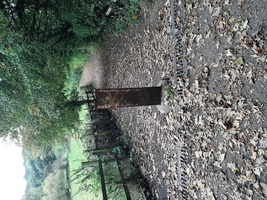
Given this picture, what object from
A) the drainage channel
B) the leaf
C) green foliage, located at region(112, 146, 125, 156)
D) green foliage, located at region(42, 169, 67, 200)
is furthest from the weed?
green foliage, located at region(42, 169, 67, 200)

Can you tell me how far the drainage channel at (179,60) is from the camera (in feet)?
18.0

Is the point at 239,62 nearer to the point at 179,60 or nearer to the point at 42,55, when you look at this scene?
the point at 179,60

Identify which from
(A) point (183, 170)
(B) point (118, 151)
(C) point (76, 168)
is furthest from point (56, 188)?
(A) point (183, 170)

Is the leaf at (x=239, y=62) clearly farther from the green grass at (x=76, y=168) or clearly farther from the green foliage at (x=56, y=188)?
the green foliage at (x=56, y=188)

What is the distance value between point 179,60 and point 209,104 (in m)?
1.37

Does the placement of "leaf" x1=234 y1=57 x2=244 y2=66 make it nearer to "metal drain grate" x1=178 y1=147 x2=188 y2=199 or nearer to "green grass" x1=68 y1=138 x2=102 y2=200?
"metal drain grate" x1=178 y1=147 x2=188 y2=199

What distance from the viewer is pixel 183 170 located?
18.0 feet

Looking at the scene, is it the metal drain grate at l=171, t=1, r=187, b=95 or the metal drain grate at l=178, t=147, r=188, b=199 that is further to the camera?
the metal drain grate at l=171, t=1, r=187, b=95

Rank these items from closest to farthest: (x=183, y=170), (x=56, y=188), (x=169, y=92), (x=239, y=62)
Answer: (x=239, y=62) < (x=183, y=170) < (x=169, y=92) < (x=56, y=188)

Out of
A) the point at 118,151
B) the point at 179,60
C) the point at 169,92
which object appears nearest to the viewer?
the point at 179,60

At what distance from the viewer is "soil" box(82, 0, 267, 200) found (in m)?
3.83

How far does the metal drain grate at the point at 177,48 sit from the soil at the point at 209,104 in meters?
0.06

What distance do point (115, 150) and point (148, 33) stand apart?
4062mm

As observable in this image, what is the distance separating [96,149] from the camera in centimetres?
1006
